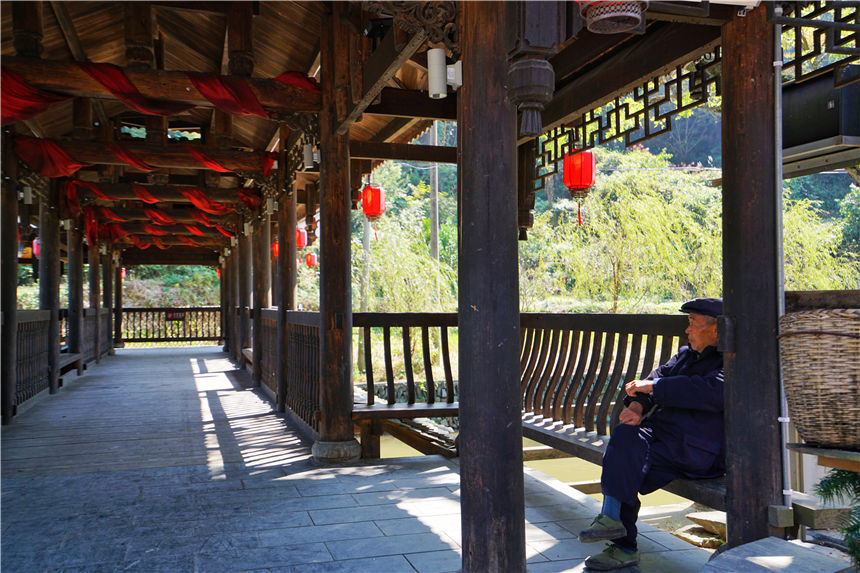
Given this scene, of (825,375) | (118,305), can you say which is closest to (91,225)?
(118,305)

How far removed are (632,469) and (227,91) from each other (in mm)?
3956

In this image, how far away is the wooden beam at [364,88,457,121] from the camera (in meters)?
5.29

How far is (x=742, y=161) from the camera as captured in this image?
2.53 metres

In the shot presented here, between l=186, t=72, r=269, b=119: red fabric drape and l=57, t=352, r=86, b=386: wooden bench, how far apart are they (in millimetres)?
5791

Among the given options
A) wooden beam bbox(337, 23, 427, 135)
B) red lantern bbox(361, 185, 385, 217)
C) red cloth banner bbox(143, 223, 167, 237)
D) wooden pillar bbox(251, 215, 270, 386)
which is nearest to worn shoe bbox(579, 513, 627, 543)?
wooden beam bbox(337, 23, 427, 135)

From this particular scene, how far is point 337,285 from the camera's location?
16.5 ft

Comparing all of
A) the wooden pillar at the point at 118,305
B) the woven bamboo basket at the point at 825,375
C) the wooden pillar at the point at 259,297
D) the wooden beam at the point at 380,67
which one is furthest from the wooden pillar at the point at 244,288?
the woven bamboo basket at the point at 825,375

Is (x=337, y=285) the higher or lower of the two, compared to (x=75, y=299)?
higher

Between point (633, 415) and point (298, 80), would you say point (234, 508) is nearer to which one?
point (633, 415)

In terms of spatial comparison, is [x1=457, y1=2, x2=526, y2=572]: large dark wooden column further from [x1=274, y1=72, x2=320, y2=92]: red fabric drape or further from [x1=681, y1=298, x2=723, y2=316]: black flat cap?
[x1=274, y1=72, x2=320, y2=92]: red fabric drape

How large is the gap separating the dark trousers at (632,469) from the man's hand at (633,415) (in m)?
0.02

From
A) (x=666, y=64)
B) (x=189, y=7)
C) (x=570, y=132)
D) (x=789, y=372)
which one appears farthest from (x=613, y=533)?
(x=189, y=7)

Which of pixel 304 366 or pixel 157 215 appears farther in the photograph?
pixel 157 215

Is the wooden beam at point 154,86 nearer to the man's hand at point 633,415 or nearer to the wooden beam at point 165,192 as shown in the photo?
the man's hand at point 633,415
